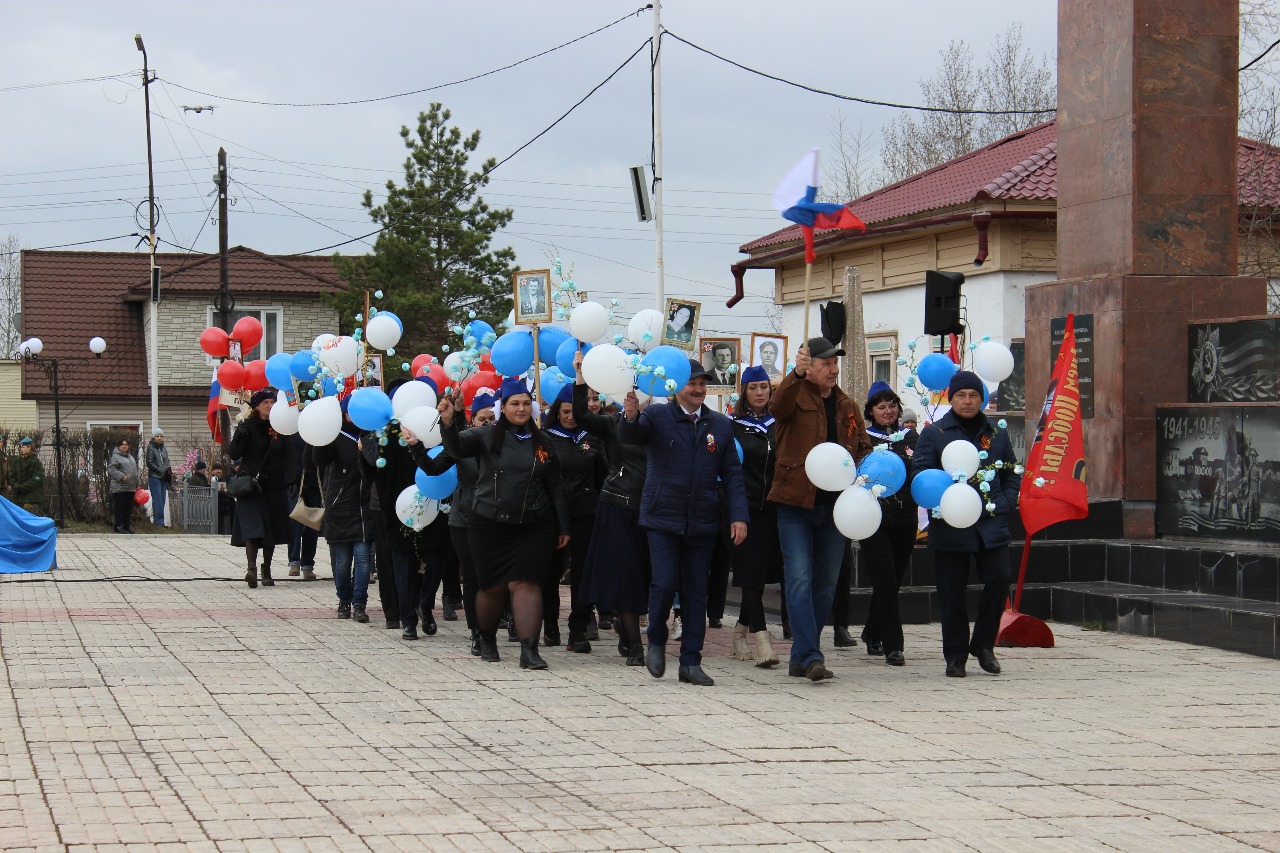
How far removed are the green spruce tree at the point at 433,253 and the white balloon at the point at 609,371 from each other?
3466 centimetres

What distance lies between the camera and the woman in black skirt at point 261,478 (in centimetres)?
1595

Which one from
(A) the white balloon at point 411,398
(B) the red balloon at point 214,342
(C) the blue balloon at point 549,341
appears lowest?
(A) the white balloon at point 411,398

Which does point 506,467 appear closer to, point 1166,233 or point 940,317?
point 940,317

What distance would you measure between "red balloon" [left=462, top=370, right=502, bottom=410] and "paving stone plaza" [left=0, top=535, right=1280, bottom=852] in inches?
71.8

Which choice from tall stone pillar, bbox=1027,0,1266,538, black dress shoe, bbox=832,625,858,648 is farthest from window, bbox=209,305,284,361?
black dress shoe, bbox=832,625,858,648

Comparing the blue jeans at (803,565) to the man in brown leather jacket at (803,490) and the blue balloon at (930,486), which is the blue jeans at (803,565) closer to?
the man in brown leather jacket at (803,490)

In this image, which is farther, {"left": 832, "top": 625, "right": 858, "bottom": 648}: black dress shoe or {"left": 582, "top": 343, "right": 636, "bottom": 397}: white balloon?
{"left": 832, "top": 625, "right": 858, "bottom": 648}: black dress shoe

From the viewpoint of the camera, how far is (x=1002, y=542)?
32.9 feet

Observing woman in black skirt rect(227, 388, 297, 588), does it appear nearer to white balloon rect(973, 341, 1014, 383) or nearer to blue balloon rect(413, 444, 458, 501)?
blue balloon rect(413, 444, 458, 501)

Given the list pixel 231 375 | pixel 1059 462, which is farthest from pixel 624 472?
pixel 231 375

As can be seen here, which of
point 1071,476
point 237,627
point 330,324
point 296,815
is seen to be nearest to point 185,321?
point 330,324

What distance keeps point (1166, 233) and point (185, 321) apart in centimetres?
3691

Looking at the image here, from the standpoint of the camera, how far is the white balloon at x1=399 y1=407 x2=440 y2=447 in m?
10.1

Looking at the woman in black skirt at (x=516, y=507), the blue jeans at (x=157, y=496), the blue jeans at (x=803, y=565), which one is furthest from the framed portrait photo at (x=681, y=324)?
the blue jeans at (x=157, y=496)
